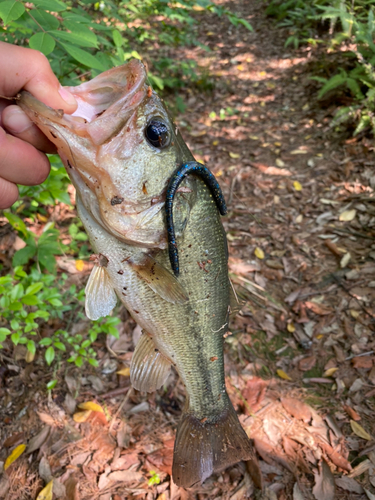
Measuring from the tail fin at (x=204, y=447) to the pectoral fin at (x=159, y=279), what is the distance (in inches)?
34.9

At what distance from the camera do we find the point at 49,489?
242cm

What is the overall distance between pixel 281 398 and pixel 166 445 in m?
1.09

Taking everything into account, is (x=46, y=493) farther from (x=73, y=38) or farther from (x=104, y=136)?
(x=73, y=38)

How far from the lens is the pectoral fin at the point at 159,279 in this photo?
63.3 inches

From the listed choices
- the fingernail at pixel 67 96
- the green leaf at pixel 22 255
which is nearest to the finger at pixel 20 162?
the fingernail at pixel 67 96

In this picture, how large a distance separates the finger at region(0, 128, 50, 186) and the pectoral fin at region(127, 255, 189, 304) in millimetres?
604

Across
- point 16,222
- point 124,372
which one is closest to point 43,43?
point 16,222

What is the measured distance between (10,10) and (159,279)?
51.5 inches

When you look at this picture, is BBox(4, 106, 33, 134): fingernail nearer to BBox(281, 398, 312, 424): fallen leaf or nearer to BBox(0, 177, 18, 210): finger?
BBox(0, 177, 18, 210): finger

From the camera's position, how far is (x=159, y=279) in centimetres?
161

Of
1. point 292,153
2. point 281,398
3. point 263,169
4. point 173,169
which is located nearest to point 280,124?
point 292,153

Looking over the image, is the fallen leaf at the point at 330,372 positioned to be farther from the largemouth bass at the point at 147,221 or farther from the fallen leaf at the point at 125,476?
the fallen leaf at the point at 125,476

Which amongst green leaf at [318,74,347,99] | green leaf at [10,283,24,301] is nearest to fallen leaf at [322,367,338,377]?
green leaf at [10,283,24,301]

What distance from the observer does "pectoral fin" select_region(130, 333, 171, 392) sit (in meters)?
1.91
